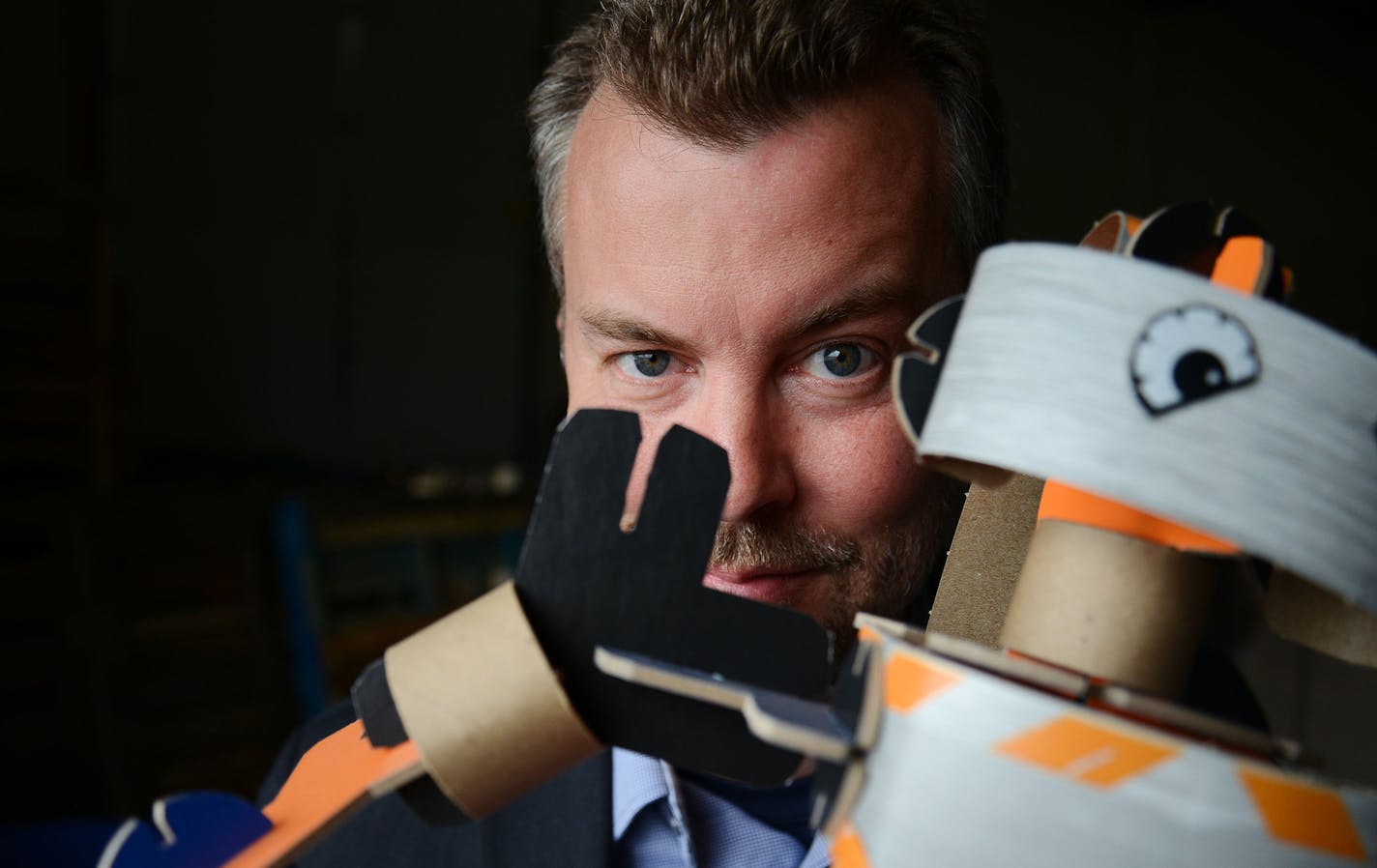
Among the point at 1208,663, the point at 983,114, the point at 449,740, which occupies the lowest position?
the point at 1208,663

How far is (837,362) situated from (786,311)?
0.25 feet

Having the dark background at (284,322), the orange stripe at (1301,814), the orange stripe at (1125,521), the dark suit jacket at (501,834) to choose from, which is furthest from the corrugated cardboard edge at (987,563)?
the dark background at (284,322)

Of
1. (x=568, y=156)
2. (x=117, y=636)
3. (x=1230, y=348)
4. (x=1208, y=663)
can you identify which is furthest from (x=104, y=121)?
(x=1230, y=348)

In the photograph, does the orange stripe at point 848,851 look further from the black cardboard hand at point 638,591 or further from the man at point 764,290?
the man at point 764,290

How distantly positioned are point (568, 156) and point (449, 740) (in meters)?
0.70

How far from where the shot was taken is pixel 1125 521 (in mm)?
405

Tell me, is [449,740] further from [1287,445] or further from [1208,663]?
[1208,663]

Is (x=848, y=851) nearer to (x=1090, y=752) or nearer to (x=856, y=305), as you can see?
(x=1090, y=752)

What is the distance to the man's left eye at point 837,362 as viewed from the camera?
0.79 meters

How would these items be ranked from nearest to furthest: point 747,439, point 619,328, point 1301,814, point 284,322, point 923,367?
point 1301,814 < point 923,367 < point 747,439 < point 619,328 < point 284,322


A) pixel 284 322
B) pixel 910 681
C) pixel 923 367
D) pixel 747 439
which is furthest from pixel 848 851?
pixel 284 322

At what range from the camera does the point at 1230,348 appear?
1.15 feet

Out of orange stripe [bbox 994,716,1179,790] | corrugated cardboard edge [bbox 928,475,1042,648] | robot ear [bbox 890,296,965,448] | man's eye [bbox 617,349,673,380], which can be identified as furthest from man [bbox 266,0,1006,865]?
orange stripe [bbox 994,716,1179,790]

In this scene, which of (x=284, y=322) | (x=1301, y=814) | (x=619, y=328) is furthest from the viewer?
(x=284, y=322)
